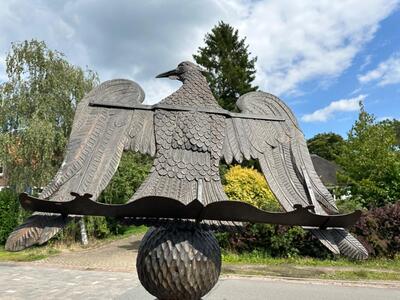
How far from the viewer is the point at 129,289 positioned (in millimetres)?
7086

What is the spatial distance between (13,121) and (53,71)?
7.50 ft

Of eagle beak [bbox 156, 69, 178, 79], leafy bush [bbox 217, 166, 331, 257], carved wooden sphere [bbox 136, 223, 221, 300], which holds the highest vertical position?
eagle beak [bbox 156, 69, 178, 79]

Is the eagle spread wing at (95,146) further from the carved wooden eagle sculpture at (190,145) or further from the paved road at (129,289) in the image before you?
the paved road at (129,289)

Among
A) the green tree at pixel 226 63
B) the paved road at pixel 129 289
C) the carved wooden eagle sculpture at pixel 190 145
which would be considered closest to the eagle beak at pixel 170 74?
the carved wooden eagle sculpture at pixel 190 145

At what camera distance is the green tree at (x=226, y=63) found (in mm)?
20422

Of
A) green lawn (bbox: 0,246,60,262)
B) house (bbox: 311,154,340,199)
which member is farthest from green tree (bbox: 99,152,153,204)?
house (bbox: 311,154,340,199)

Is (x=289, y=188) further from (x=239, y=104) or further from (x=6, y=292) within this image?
(x=6, y=292)

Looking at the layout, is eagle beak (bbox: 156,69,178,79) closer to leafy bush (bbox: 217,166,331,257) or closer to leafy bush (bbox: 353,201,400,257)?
leafy bush (bbox: 217,166,331,257)

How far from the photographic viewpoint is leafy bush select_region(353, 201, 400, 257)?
395 inches

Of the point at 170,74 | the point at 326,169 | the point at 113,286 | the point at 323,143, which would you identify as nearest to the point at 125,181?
the point at 113,286

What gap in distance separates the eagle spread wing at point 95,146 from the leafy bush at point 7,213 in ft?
43.3

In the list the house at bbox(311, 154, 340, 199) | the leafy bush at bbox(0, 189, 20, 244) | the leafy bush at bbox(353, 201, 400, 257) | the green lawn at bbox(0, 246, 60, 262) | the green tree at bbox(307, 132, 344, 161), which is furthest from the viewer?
the green tree at bbox(307, 132, 344, 161)

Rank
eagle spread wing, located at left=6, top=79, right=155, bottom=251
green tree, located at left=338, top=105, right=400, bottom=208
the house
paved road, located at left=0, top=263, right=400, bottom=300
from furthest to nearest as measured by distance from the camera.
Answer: the house
green tree, located at left=338, top=105, right=400, bottom=208
paved road, located at left=0, top=263, right=400, bottom=300
eagle spread wing, located at left=6, top=79, right=155, bottom=251

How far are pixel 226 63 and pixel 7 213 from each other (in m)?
13.4
